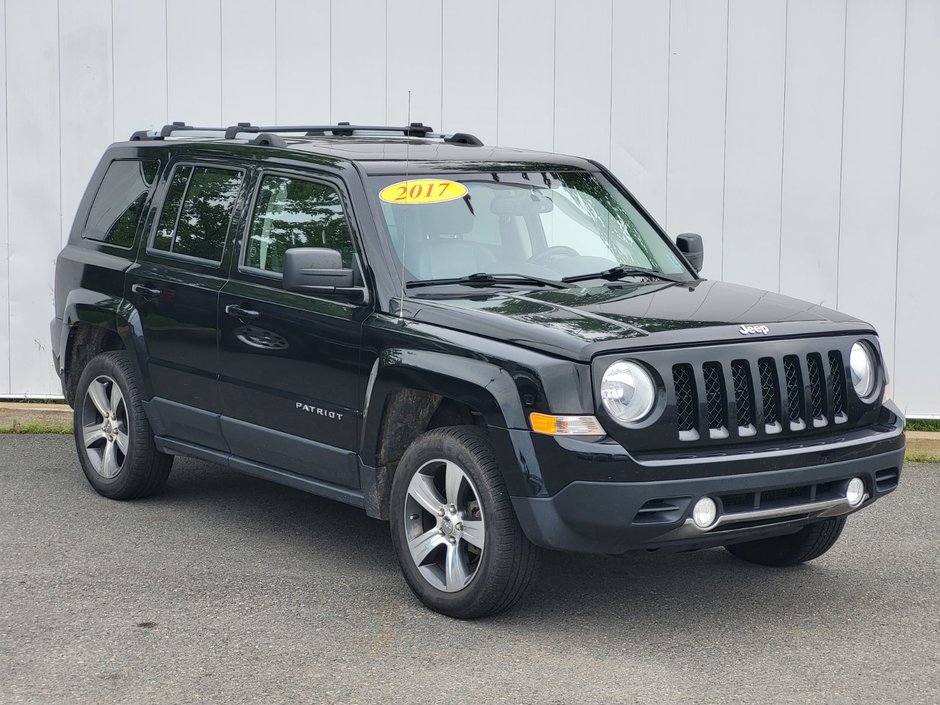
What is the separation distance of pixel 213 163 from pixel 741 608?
3.34 meters

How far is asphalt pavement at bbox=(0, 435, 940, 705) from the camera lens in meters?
4.67

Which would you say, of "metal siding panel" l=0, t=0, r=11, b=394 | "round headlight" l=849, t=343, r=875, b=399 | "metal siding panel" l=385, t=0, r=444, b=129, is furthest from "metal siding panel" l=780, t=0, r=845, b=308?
"metal siding panel" l=0, t=0, r=11, b=394

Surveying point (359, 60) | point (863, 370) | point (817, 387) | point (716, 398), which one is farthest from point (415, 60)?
point (716, 398)

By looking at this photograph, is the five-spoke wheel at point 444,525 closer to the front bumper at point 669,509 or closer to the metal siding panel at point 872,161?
the front bumper at point 669,509

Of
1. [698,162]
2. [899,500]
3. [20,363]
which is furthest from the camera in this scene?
[20,363]

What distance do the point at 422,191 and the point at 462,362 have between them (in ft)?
3.56

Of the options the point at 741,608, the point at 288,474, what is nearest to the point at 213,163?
the point at 288,474

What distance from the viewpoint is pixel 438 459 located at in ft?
17.5

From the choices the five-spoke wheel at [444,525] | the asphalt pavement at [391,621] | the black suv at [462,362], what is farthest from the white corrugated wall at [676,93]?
the five-spoke wheel at [444,525]

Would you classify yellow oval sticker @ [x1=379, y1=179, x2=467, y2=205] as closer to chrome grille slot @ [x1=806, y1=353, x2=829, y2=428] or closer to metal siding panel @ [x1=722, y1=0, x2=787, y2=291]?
chrome grille slot @ [x1=806, y1=353, x2=829, y2=428]

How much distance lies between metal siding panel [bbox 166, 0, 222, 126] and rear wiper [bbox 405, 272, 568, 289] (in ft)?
15.2

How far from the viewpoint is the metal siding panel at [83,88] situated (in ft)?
32.5

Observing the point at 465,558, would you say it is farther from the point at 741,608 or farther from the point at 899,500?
the point at 899,500

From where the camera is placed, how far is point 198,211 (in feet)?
22.5
